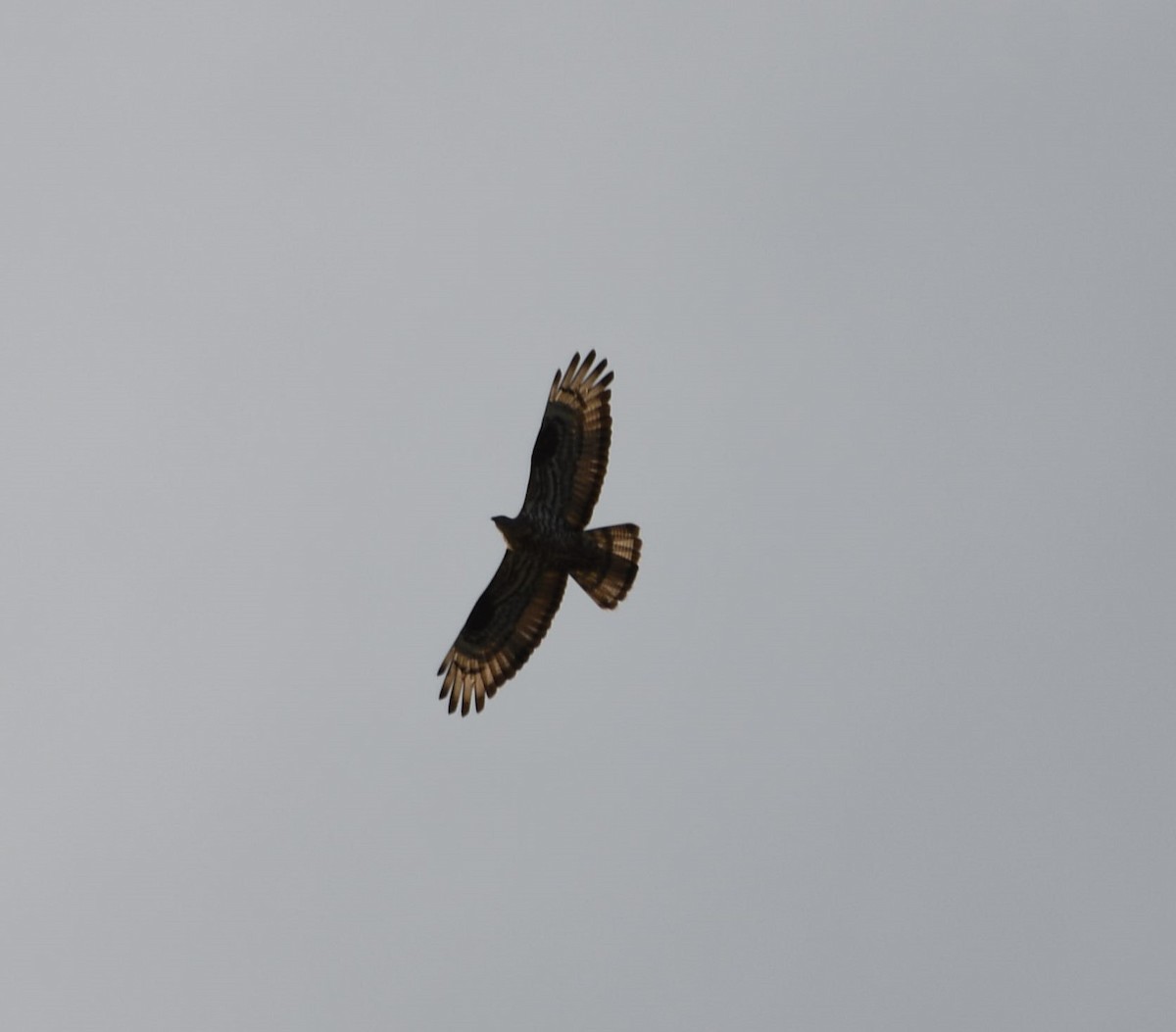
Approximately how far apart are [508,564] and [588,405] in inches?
98.5

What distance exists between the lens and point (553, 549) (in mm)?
25312

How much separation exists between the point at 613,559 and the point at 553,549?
33.8 inches

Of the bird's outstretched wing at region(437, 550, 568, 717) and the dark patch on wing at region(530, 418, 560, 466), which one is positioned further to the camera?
the bird's outstretched wing at region(437, 550, 568, 717)

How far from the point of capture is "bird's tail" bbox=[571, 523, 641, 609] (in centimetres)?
2520

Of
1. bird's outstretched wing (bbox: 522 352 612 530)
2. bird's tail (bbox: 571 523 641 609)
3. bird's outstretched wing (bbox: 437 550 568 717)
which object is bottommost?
bird's outstretched wing (bbox: 437 550 568 717)

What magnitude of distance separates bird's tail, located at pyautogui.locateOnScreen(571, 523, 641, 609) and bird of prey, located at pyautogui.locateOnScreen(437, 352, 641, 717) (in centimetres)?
1

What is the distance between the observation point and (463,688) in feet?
85.9

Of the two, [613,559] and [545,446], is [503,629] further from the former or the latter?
[545,446]

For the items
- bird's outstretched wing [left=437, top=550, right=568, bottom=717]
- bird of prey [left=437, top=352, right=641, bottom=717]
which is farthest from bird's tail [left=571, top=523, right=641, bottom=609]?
bird's outstretched wing [left=437, top=550, right=568, bottom=717]

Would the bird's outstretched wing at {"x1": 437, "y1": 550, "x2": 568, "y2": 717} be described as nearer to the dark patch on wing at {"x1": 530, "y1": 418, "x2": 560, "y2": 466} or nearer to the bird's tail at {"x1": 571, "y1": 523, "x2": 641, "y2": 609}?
the bird's tail at {"x1": 571, "y1": 523, "x2": 641, "y2": 609}

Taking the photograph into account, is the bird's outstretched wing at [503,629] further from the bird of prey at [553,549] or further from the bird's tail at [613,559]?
the bird's tail at [613,559]

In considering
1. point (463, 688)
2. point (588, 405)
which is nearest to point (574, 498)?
point (588, 405)

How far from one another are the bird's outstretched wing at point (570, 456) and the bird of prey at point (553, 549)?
0.04 feet

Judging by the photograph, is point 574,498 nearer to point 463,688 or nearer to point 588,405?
point 588,405
